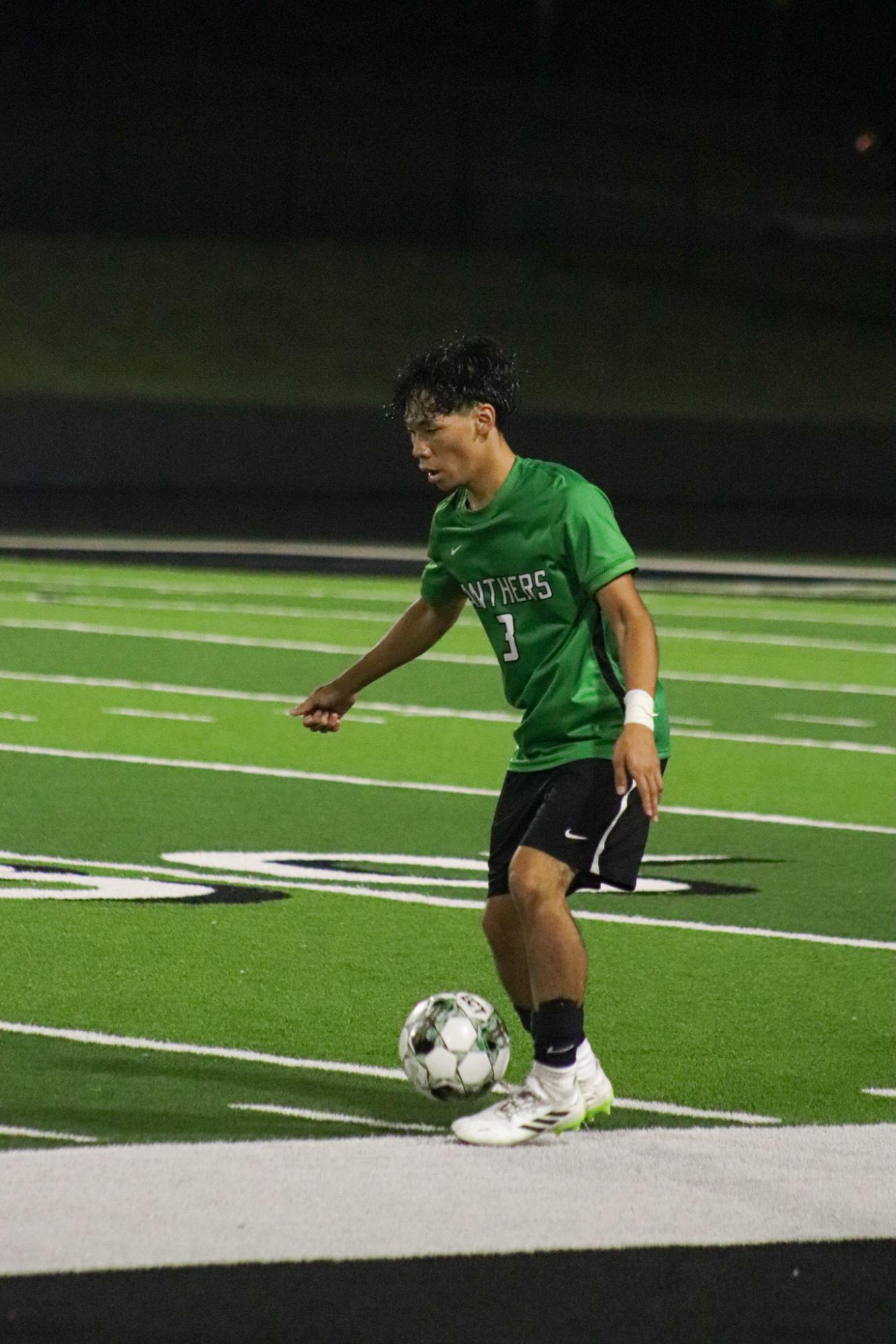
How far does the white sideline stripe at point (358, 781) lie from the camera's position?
1116cm

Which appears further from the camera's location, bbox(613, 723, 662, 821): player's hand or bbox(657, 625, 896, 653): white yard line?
bbox(657, 625, 896, 653): white yard line

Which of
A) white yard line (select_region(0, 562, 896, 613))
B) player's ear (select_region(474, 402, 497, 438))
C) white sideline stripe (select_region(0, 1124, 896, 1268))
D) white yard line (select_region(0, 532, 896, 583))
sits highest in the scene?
white yard line (select_region(0, 532, 896, 583))

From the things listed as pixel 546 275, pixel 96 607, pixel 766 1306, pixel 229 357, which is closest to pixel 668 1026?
pixel 766 1306

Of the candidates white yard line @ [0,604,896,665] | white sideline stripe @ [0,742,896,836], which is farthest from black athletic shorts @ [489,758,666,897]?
white yard line @ [0,604,896,665]

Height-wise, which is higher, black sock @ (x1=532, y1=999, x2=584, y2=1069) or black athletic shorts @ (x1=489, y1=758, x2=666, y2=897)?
black athletic shorts @ (x1=489, y1=758, x2=666, y2=897)

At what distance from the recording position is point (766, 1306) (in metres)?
4.48

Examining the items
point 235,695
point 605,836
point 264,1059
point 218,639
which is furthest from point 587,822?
point 218,639

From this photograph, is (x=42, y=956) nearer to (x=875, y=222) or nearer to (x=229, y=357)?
(x=229, y=357)

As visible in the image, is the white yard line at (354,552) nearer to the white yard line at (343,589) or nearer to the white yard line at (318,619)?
the white yard line at (343,589)

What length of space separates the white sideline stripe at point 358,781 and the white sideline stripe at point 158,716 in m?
1.45

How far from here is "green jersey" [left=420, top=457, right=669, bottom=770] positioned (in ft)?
18.8

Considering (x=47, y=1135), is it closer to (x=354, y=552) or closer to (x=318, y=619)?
(x=318, y=619)

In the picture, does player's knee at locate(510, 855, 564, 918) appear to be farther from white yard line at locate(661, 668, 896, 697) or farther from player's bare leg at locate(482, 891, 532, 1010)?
white yard line at locate(661, 668, 896, 697)

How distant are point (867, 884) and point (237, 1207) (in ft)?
16.8
